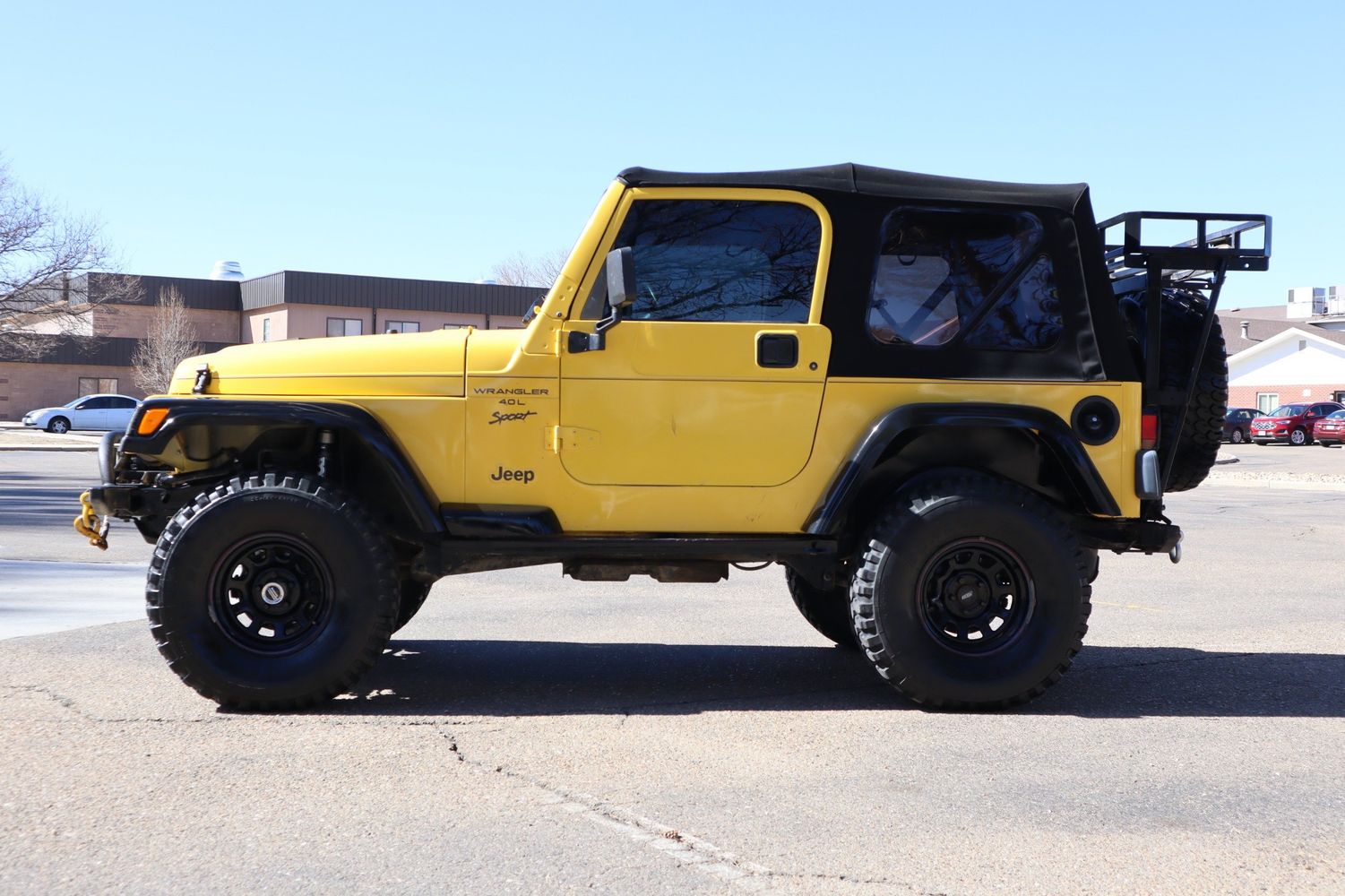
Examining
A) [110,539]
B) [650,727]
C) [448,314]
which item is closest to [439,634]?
[650,727]

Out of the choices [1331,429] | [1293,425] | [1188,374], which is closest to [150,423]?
[1188,374]

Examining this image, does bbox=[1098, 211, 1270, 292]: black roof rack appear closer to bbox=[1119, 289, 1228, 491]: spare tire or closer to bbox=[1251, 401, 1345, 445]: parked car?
bbox=[1119, 289, 1228, 491]: spare tire

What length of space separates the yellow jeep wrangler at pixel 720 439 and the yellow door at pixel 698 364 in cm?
1

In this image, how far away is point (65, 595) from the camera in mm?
8273

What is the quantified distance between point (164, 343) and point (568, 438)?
52085 millimetres

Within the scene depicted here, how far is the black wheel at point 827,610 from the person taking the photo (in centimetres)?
665

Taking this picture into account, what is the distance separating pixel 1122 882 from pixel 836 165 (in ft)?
10.9

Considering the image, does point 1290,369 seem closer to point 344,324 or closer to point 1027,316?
point 344,324

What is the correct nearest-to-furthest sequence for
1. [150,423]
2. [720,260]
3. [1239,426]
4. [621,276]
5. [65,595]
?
[621,276]
[150,423]
[720,260]
[65,595]
[1239,426]

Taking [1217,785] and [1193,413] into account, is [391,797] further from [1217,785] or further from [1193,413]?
[1193,413]

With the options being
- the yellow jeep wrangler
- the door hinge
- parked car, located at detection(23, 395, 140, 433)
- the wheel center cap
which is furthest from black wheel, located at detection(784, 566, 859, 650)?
parked car, located at detection(23, 395, 140, 433)

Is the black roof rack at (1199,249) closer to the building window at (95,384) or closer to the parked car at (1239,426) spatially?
the parked car at (1239,426)

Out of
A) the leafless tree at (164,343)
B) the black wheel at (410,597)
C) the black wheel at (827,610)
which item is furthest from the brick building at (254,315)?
the black wheel at (827,610)

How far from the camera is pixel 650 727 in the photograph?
4.96 meters
